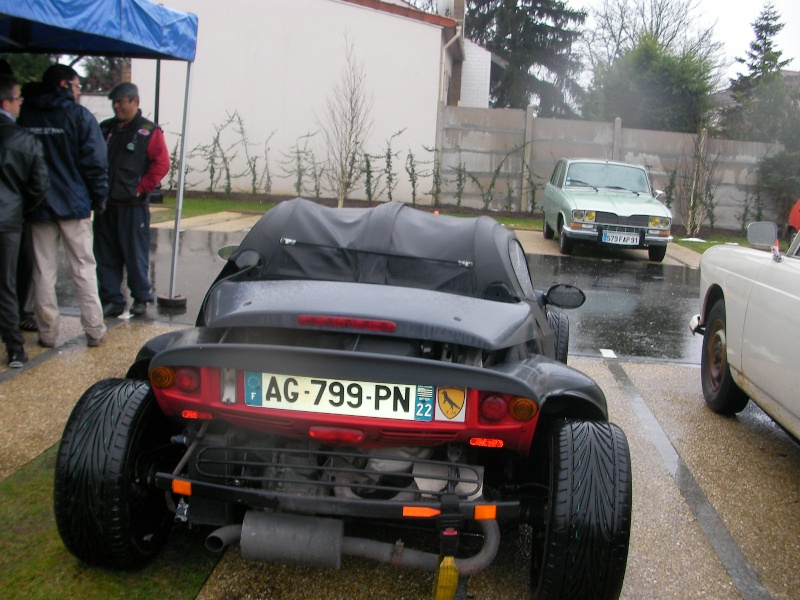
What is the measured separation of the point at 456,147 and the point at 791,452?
14.1 metres

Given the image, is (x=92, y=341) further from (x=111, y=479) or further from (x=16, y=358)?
(x=111, y=479)

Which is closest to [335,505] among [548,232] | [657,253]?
[657,253]

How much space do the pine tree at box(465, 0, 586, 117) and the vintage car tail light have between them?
101 feet

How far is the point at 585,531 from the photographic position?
255 centimetres

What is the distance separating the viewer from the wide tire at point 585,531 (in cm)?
256

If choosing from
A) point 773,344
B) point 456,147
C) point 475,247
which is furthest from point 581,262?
point 475,247

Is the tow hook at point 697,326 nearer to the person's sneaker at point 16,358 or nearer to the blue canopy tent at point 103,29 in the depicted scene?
the blue canopy tent at point 103,29

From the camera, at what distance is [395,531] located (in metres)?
3.35

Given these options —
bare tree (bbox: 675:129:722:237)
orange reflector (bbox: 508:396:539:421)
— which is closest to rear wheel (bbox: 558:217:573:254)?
bare tree (bbox: 675:129:722:237)

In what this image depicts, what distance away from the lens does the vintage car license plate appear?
255cm

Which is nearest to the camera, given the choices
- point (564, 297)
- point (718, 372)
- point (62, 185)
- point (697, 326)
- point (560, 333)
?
point (564, 297)

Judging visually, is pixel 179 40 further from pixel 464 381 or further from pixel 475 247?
pixel 464 381

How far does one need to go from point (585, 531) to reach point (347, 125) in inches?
632

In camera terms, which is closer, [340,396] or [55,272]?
[340,396]
